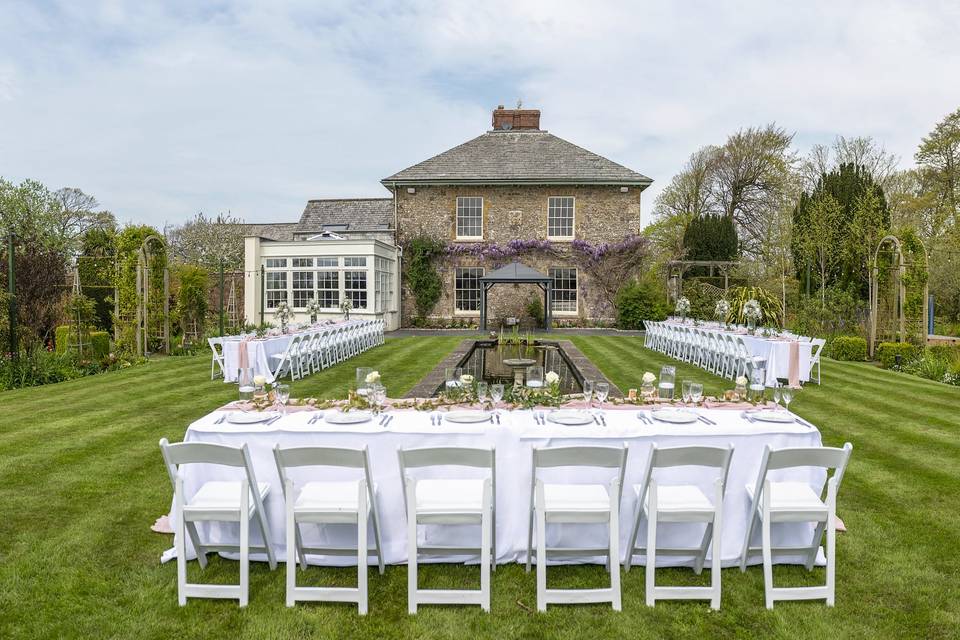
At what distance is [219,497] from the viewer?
325 centimetres

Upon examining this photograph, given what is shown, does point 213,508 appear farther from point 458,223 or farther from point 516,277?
point 458,223

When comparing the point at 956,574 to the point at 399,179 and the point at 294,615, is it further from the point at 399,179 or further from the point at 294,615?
the point at 399,179

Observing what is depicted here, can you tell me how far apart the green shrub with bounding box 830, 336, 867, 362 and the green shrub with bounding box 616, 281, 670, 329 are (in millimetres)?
8378

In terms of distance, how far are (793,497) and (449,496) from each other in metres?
1.92

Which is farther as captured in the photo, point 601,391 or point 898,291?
point 898,291

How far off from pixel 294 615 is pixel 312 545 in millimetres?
566

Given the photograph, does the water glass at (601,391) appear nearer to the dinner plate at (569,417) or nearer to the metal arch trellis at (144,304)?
the dinner plate at (569,417)

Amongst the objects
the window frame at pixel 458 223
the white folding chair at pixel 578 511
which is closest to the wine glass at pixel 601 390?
the white folding chair at pixel 578 511

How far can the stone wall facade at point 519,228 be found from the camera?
2367 cm

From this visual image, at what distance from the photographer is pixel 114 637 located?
2.76 meters

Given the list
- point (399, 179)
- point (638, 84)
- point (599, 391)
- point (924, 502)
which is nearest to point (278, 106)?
point (399, 179)

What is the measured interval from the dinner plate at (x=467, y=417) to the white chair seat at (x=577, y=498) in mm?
588

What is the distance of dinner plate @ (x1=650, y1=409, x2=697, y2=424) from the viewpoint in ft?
11.9

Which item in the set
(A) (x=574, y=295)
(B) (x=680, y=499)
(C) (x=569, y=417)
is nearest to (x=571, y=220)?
(A) (x=574, y=295)
